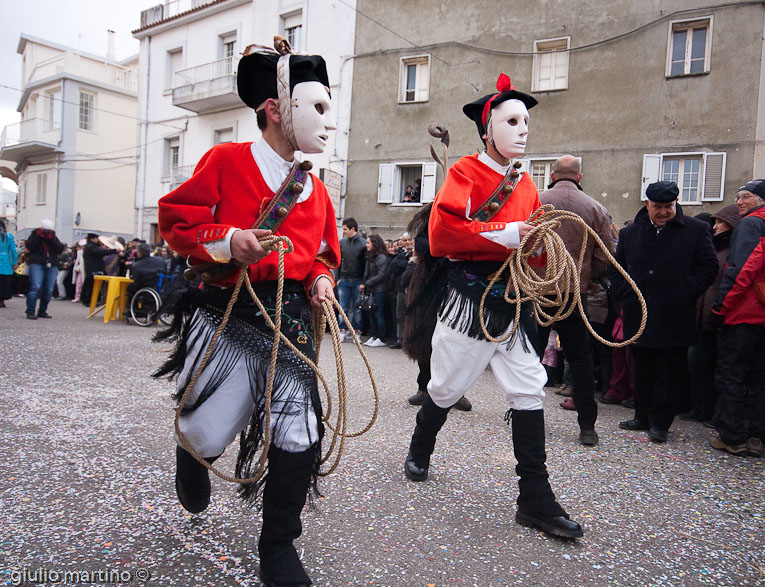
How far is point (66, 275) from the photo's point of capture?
50.4 feet

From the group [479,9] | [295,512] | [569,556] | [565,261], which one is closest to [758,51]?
[479,9]

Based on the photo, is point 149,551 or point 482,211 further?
point 482,211

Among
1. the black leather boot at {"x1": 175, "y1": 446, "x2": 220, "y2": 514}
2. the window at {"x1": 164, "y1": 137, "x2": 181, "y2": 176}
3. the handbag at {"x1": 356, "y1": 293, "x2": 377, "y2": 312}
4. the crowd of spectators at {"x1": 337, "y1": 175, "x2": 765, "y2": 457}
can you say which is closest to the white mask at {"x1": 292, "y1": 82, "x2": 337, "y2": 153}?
the black leather boot at {"x1": 175, "y1": 446, "x2": 220, "y2": 514}

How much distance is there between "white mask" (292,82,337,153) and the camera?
2057 mm

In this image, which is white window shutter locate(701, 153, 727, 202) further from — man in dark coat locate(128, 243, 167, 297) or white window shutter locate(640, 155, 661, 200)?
man in dark coat locate(128, 243, 167, 297)

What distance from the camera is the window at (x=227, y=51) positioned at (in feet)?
60.5

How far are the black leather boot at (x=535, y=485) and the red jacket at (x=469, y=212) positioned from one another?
2.65 ft

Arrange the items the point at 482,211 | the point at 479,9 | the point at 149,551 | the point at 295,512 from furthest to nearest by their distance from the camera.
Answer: the point at 479,9
the point at 482,211
the point at 149,551
the point at 295,512

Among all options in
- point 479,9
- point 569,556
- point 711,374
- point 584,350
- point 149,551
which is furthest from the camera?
point 479,9

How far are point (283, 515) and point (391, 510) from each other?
85 cm

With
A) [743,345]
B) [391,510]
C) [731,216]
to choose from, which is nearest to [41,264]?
[391,510]

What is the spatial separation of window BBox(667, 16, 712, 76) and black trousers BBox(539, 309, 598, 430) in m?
10.8

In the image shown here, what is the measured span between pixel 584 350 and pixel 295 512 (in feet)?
8.38

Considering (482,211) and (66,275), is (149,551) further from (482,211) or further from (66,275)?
(66,275)
